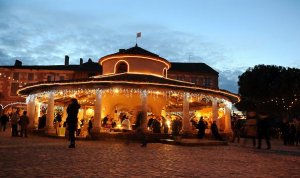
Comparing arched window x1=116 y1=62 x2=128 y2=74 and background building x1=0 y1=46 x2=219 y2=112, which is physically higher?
background building x1=0 y1=46 x2=219 y2=112

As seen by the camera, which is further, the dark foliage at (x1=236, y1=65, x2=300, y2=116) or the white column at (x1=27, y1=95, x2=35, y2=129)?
the dark foliage at (x1=236, y1=65, x2=300, y2=116)

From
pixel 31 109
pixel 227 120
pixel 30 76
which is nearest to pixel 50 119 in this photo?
pixel 31 109

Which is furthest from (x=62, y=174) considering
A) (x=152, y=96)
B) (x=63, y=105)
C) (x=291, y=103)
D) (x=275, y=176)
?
(x=291, y=103)

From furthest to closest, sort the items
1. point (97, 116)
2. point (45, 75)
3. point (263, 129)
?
1. point (45, 75)
2. point (97, 116)
3. point (263, 129)

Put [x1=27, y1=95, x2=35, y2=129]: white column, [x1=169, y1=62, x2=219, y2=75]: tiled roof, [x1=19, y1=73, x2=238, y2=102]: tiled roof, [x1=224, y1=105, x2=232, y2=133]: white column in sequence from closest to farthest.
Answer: [x1=19, y1=73, x2=238, y2=102]: tiled roof, [x1=27, y1=95, x2=35, y2=129]: white column, [x1=224, y1=105, x2=232, y2=133]: white column, [x1=169, y1=62, x2=219, y2=75]: tiled roof

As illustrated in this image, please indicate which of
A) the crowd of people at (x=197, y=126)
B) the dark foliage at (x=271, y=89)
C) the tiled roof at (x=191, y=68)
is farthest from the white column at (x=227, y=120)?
the tiled roof at (x=191, y=68)

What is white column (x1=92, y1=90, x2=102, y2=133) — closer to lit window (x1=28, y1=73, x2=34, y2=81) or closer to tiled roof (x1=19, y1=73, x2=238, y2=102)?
tiled roof (x1=19, y1=73, x2=238, y2=102)

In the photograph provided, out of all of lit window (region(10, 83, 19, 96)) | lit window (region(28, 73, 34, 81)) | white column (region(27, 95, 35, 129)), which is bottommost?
white column (region(27, 95, 35, 129))

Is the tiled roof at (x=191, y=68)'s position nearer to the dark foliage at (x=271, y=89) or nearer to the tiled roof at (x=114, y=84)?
the dark foliage at (x=271, y=89)

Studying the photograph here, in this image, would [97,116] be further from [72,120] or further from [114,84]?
[72,120]

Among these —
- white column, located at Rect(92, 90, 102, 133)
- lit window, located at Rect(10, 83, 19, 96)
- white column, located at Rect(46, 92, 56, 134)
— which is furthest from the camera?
lit window, located at Rect(10, 83, 19, 96)

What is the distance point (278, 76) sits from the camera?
50594 mm

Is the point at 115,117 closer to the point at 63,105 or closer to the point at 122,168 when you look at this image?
the point at 63,105

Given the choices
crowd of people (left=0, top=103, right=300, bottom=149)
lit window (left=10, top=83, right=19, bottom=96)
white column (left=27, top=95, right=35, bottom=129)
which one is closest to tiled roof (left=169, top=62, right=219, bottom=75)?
lit window (left=10, top=83, right=19, bottom=96)
